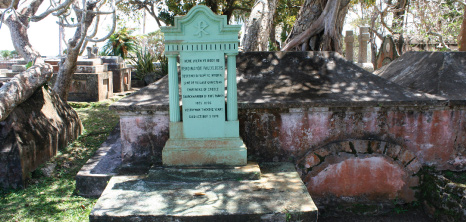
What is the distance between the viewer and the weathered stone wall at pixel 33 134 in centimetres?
465

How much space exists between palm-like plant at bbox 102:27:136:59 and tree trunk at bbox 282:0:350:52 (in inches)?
385

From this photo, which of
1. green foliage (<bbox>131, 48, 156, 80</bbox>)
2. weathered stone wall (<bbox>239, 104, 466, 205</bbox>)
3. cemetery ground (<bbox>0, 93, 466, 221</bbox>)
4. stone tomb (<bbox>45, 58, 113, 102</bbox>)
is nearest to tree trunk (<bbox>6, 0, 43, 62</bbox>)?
cemetery ground (<bbox>0, 93, 466, 221</bbox>)

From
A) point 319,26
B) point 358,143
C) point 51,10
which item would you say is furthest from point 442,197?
point 51,10

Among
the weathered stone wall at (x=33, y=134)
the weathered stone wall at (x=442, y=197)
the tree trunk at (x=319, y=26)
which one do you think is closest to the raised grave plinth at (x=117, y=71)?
the weathered stone wall at (x=33, y=134)

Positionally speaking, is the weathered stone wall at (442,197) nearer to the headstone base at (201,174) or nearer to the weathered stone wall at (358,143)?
the weathered stone wall at (358,143)

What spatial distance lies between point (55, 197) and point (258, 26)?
5362mm

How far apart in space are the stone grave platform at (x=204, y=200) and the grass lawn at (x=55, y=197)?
65 cm

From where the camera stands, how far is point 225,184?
3.84 meters

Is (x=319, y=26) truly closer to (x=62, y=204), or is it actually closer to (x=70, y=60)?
(x=70, y=60)

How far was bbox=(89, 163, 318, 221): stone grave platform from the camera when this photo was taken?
324 centimetres

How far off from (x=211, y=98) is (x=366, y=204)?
2.29 meters

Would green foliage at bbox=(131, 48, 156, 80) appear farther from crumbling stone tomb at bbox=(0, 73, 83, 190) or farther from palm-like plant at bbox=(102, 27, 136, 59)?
crumbling stone tomb at bbox=(0, 73, 83, 190)

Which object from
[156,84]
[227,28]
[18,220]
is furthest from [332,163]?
[18,220]

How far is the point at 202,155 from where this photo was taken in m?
4.12
